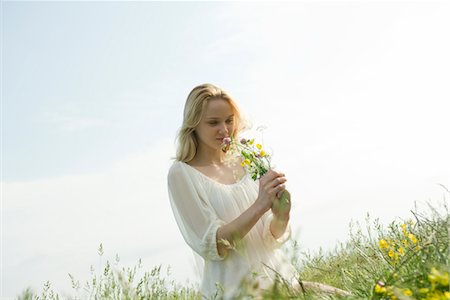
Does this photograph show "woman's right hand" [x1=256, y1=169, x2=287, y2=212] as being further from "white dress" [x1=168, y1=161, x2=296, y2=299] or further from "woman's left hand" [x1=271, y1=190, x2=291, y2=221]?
"white dress" [x1=168, y1=161, x2=296, y2=299]

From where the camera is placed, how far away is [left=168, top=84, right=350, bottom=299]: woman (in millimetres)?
3658

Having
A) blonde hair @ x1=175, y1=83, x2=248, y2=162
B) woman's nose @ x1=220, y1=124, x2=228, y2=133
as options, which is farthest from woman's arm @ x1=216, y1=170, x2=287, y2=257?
blonde hair @ x1=175, y1=83, x2=248, y2=162

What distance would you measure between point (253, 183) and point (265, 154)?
67 cm

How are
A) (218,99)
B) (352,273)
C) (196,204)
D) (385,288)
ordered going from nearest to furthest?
(385,288) < (352,273) < (196,204) < (218,99)

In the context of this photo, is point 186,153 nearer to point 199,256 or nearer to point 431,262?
point 199,256

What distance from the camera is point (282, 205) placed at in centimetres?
370

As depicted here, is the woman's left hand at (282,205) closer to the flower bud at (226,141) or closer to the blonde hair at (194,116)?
the flower bud at (226,141)

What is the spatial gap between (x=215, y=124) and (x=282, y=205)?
943 millimetres

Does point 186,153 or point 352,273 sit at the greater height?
point 186,153

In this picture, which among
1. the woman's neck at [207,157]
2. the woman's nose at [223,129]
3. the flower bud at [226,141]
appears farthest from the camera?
the woman's neck at [207,157]

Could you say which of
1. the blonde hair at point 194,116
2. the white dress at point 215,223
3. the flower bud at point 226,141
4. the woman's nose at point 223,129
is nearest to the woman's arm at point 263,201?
Result: the white dress at point 215,223

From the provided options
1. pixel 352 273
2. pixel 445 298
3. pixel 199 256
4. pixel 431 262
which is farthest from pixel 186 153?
pixel 445 298

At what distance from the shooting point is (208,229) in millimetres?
3873

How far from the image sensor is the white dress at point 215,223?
150 inches
